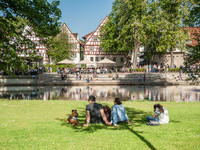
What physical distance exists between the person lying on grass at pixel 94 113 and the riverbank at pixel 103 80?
29853 millimetres

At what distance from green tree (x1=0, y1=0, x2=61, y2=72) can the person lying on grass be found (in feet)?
27.8

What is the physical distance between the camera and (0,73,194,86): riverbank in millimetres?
36938

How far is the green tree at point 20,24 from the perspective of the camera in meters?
14.3

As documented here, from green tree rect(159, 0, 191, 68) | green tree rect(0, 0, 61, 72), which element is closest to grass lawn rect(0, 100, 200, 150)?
green tree rect(0, 0, 61, 72)

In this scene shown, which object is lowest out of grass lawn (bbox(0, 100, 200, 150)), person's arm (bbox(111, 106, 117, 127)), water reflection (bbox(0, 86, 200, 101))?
water reflection (bbox(0, 86, 200, 101))

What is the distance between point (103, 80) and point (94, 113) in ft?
102

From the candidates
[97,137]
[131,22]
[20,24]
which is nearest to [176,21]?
[131,22]

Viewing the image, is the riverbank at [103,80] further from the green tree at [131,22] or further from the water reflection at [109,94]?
the green tree at [131,22]

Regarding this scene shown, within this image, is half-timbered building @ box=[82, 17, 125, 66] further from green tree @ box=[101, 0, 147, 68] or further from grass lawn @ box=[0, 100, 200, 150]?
grass lawn @ box=[0, 100, 200, 150]

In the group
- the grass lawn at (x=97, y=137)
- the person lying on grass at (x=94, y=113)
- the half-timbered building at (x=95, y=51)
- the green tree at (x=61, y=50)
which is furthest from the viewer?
the half-timbered building at (x=95, y=51)

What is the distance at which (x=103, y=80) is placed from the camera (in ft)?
128

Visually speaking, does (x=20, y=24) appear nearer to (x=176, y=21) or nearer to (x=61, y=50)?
(x=176, y=21)

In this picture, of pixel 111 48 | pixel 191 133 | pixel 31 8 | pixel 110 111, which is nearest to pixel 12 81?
pixel 31 8

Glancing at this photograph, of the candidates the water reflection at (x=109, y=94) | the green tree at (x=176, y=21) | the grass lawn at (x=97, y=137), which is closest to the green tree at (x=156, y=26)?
the green tree at (x=176, y=21)
